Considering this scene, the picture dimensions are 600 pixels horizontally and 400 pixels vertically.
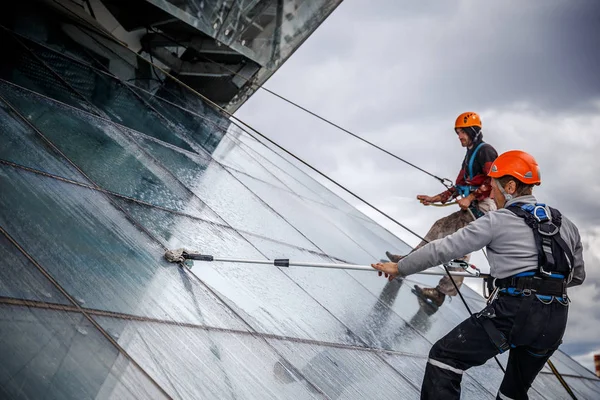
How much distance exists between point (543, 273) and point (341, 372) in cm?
161

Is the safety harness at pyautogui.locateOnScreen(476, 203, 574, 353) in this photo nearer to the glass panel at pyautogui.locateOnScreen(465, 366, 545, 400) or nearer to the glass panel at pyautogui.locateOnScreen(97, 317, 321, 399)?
the glass panel at pyautogui.locateOnScreen(97, 317, 321, 399)

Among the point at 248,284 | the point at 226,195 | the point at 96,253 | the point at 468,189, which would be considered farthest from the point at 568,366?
the point at 96,253

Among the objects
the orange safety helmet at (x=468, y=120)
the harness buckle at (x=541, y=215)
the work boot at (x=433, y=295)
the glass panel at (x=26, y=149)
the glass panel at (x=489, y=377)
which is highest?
the orange safety helmet at (x=468, y=120)

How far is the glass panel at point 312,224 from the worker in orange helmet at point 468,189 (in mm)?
728

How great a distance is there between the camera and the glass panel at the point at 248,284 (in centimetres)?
350

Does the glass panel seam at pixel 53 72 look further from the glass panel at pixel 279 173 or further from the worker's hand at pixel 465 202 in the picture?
the worker's hand at pixel 465 202

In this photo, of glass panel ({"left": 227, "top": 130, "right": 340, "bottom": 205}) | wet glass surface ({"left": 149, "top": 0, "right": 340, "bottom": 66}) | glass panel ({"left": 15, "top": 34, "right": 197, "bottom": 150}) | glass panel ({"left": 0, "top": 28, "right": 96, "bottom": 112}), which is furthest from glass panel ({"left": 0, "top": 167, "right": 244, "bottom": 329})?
wet glass surface ({"left": 149, "top": 0, "right": 340, "bottom": 66})

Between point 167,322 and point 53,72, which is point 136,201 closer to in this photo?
point 167,322

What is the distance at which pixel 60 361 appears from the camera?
2.00 metres

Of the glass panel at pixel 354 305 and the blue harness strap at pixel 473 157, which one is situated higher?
the blue harness strap at pixel 473 157

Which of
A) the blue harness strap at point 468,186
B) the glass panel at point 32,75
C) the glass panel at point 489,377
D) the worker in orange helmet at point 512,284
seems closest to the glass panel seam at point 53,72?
the glass panel at point 32,75

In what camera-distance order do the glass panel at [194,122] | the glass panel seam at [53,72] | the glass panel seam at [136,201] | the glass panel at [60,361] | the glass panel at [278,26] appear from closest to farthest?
the glass panel at [60,361] → the glass panel seam at [136,201] → the glass panel seam at [53,72] → the glass panel at [194,122] → the glass panel at [278,26]

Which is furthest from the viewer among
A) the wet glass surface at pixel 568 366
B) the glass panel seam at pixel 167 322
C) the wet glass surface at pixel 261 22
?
the wet glass surface at pixel 261 22

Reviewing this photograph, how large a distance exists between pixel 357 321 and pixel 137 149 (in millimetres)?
3206
